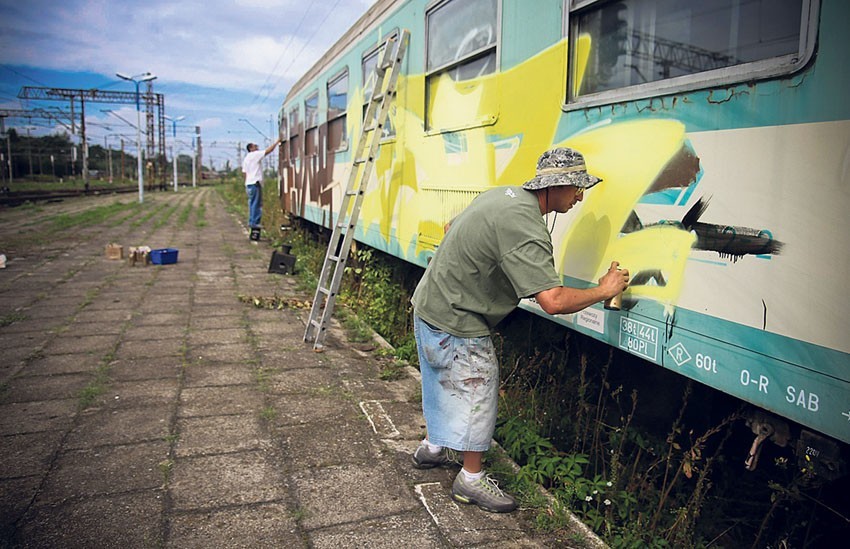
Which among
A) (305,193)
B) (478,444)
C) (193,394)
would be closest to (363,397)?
(193,394)

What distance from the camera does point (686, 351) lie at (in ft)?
7.88

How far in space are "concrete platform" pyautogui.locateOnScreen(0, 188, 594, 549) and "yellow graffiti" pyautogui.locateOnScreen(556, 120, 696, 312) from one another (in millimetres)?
1170

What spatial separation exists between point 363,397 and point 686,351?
95.7 inches

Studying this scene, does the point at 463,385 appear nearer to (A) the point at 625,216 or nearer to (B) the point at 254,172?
(A) the point at 625,216

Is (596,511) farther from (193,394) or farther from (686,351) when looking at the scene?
(193,394)

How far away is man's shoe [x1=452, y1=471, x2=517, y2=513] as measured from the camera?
2.90m

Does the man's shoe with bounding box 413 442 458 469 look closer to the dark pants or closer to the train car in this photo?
the train car

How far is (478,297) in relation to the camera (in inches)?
115

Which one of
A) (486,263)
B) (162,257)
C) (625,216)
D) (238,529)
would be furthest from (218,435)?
(162,257)

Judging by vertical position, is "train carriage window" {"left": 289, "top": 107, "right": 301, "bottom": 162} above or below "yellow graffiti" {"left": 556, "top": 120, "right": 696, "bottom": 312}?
above

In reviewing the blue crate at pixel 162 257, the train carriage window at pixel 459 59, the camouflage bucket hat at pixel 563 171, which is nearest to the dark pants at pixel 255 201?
the blue crate at pixel 162 257

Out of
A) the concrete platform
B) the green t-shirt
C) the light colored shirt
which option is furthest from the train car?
the light colored shirt

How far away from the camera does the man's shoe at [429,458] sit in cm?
331

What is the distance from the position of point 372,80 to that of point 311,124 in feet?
13.3
